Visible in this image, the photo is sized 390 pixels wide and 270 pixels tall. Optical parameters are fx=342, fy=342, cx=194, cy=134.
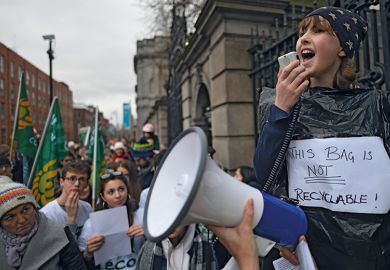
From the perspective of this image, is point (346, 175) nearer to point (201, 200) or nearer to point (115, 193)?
point (201, 200)

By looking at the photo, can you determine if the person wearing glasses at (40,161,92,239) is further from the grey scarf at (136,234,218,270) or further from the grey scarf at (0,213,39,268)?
the grey scarf at (136,234,218,270)

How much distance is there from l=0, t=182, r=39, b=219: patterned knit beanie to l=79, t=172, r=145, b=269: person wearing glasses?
1.89 ft

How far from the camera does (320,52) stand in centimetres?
151

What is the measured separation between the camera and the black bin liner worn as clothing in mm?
1347

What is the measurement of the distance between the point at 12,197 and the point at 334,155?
6.68 ft

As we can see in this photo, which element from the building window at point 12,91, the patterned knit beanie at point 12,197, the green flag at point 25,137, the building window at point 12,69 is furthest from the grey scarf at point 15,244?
the building window at point 12,69

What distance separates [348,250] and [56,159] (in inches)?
180

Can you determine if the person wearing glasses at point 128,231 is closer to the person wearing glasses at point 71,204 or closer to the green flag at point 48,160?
the person wearing glasses at point 71,204

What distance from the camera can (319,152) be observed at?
1421 mm

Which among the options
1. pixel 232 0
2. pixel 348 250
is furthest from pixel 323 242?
pixel 232 0

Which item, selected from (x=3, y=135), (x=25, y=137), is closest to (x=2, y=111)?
(x=3, y=135)

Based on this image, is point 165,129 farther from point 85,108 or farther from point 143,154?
point 85,108

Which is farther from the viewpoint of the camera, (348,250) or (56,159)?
(56,159)

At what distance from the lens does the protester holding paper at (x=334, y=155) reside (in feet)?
4.42
